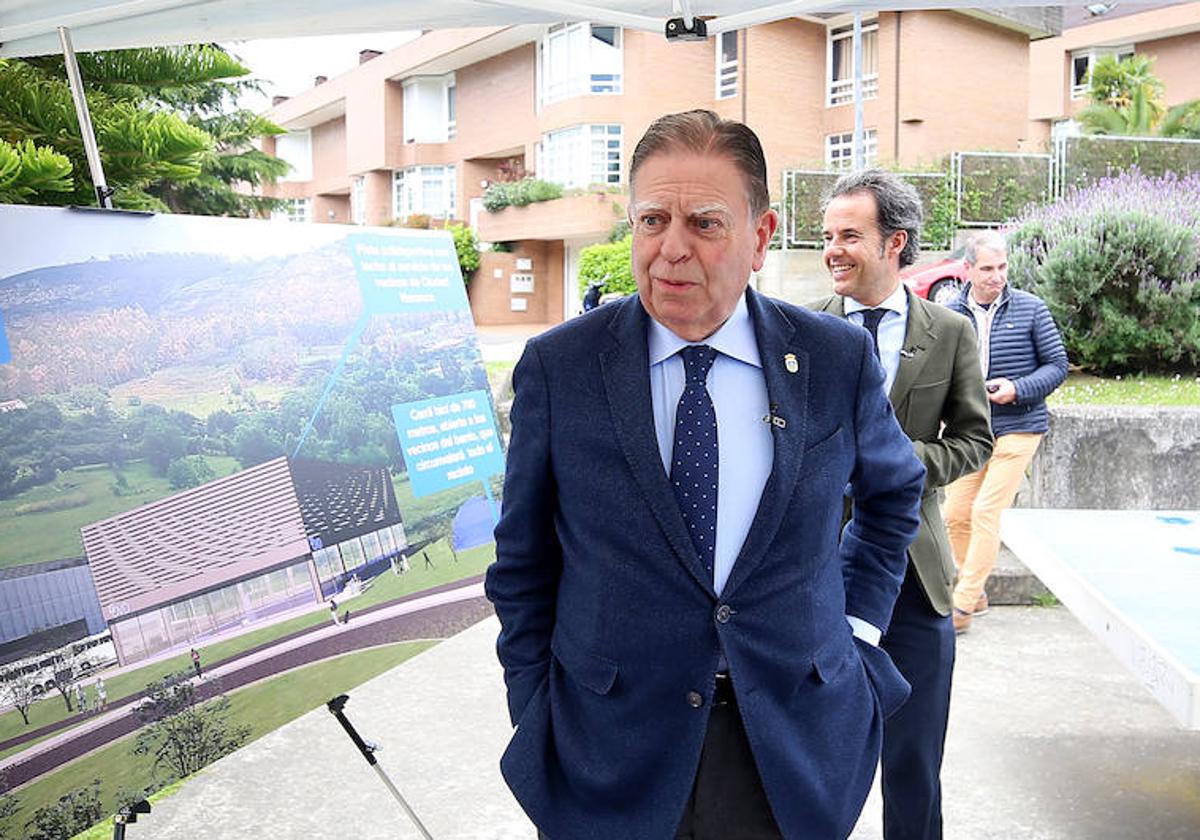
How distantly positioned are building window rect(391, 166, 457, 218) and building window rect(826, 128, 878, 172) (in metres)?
13.0

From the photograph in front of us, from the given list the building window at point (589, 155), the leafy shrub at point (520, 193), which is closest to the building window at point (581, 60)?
the building window at point (589, 155)

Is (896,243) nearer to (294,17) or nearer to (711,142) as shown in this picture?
(711,142)

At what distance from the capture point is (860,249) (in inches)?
111

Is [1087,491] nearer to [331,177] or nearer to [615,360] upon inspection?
[615,360]

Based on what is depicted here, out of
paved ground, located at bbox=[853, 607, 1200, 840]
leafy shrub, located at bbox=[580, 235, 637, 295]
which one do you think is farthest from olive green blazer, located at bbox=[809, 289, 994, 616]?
leafy shrub, located at bbox=[580, 235, 637, 295]

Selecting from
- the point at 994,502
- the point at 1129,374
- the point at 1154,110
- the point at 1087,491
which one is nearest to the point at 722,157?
the point at 994,502

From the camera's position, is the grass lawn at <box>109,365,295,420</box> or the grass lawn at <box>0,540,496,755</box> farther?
the grass lawn at <box>109,365,295,420</box>

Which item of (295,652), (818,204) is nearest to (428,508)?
(295,652)

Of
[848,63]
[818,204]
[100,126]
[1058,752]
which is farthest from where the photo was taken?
[848,63]

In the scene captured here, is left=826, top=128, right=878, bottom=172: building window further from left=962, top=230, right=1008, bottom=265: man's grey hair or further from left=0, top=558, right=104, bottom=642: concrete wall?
left=0, top=558, right=104, bottom=642: concrete wall

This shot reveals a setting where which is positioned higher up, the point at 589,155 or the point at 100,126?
the point at 589,155

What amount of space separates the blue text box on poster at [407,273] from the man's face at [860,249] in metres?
1.21

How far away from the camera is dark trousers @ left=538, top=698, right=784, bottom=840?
191cm

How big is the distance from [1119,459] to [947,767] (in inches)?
142
